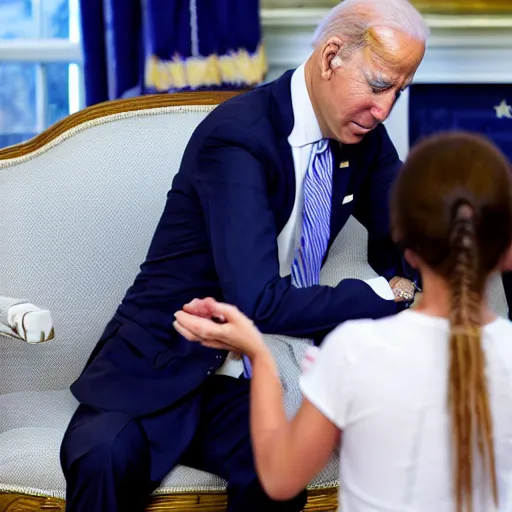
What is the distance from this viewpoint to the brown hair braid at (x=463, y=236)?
1085mm

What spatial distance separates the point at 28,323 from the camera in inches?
66.7

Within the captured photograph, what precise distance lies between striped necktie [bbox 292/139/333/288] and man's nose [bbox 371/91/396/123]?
0.12 metres

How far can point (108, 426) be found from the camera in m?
1.73

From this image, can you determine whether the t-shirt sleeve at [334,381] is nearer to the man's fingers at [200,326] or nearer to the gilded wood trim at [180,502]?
the man's fingers at [200,326]

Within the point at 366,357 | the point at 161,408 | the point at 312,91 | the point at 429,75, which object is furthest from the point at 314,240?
the point at 429,75

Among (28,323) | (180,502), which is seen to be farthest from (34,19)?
(180,502)

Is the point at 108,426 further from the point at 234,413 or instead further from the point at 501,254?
the point at 501,254

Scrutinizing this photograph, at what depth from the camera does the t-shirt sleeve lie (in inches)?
45.0

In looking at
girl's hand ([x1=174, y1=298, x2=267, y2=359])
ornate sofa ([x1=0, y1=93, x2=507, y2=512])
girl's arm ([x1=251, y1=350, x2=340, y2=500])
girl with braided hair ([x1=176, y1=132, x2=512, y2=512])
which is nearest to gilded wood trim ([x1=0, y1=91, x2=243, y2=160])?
ornate sofa ([x1=0, y1=93, x2=507, y2=512])

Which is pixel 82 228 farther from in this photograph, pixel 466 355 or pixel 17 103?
pixel 466 355

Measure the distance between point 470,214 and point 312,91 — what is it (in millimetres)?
876

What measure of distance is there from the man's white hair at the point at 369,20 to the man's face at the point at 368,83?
0.01m

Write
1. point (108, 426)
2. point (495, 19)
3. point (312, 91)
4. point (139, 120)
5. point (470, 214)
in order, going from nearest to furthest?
point (470, 214), point (108, 426), point (312, 91), point (139, 120), point (495, 19)

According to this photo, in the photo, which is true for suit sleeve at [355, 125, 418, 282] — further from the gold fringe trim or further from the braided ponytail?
the braided ponytail
